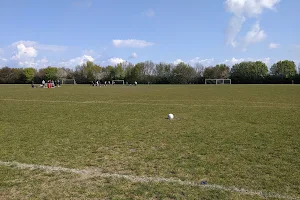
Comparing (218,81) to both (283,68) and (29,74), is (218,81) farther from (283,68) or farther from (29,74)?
(29,74)

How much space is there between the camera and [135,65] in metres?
142

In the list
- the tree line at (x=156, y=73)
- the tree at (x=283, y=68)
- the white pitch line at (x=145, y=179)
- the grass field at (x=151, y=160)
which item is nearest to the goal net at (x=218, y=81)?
the tree line at (x=156, y=73)

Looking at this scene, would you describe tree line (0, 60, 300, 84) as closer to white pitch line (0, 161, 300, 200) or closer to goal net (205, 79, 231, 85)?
goal net (205, 79, 231, 85)

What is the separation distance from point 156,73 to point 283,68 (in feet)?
194

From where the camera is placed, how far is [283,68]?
11656 centimetres

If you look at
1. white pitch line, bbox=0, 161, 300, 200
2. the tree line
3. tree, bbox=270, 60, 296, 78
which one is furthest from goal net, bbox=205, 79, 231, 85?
white pitch line, bbox=0, 161, 300, 200

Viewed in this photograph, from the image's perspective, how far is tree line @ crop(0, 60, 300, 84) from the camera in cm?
11688

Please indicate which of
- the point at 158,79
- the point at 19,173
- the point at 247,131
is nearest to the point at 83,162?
the point at 19,173

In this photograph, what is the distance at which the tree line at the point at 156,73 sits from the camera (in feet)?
383

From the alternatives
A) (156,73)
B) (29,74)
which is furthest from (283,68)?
(29,74)

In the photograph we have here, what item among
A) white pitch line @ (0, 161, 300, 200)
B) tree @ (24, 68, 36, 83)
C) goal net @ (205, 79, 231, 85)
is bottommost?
white pitch line @ (0, 161, 300, 200)

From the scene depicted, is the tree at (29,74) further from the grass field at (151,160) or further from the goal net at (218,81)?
the grass field at (151,160)

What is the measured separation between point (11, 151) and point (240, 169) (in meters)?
5.88

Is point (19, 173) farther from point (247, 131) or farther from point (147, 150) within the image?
point (247, 131)
